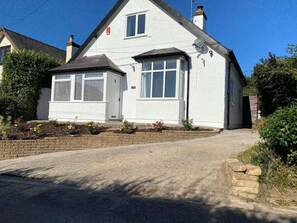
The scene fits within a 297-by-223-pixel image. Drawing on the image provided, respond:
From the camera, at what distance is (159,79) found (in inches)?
587

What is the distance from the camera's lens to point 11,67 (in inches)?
760

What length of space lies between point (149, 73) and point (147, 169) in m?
8.65

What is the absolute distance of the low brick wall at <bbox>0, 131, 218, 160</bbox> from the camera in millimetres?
10797

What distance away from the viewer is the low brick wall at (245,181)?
17.0ft

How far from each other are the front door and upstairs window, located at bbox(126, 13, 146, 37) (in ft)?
9.20

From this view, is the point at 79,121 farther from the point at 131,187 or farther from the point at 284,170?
the point at 284,170

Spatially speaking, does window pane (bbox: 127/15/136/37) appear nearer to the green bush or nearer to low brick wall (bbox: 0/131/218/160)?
low brick wall (bbox: 0/131/218/160)

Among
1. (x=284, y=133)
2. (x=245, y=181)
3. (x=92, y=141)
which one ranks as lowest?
(x=245, y=181)

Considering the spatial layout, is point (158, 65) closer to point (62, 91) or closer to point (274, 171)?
point (62, 91)


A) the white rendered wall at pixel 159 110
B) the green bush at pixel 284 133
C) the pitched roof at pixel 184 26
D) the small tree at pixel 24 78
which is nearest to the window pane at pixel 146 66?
the white rendered wall at pixel 159 110

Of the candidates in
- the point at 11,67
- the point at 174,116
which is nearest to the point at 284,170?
the point at 174,116

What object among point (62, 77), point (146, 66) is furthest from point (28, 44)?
point (146, 66)

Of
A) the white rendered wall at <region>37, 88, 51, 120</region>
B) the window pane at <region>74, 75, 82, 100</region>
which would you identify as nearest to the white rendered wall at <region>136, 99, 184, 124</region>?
the window pane at <region>74, 75, 82, 100</region>

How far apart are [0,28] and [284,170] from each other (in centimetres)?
2500
